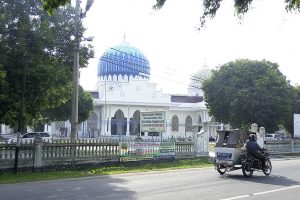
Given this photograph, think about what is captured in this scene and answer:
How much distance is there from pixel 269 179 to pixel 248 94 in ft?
71.7

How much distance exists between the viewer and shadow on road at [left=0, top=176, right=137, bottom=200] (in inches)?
372

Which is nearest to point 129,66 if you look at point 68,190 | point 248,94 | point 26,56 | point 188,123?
point 188,123

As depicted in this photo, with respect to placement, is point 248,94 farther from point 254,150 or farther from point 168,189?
point 168,189

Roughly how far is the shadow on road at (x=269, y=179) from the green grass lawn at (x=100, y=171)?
4506mm

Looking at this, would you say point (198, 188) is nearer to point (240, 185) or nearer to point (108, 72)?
point (240, 185)

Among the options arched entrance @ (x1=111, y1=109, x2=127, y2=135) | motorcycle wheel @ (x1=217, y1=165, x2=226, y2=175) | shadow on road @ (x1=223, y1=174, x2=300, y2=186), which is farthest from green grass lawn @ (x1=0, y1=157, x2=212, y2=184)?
arched entrance @ (x1=111, y1=109, x2=127, y2=135)

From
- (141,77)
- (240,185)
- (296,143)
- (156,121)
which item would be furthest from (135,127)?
(240,185)

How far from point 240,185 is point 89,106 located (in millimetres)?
35571

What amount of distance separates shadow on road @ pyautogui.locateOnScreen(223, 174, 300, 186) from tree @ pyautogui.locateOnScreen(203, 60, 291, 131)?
20606 mm

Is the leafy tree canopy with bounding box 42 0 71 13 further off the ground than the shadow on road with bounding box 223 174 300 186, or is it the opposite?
the leafy tree canopy with bounding box 42 0 71 13

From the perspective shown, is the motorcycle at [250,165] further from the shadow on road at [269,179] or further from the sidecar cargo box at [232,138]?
the sidecar cargo box at [232,138]

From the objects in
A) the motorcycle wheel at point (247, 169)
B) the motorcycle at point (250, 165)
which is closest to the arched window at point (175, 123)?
the motorcycle at point (250, 165)

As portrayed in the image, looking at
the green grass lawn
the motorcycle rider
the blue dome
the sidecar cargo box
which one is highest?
the blue dome

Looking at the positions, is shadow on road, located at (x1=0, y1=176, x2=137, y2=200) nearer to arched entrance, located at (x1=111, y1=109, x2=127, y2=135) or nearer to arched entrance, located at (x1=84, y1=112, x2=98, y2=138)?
arched entrance, located at (x1=111, y1=109, x2=127, y2=135)
